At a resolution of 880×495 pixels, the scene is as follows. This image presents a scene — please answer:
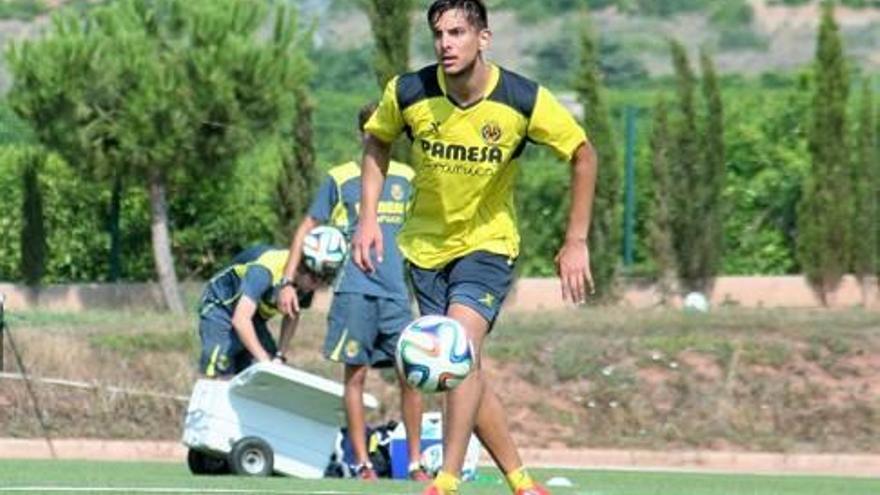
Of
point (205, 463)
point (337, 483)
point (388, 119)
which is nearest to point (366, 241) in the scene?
point (388, 119)

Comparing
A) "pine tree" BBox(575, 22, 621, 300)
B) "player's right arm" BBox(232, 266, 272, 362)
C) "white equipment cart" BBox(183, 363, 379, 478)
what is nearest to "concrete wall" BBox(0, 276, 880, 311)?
"pine tree" BBox(575, 22, 621, 300)

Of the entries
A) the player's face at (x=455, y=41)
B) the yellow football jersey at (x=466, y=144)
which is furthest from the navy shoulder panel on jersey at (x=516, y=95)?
the player's face at (x=455, y=41)

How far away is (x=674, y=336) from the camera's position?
22.8 metres

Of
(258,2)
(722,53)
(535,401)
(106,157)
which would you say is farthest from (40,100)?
(722,53)

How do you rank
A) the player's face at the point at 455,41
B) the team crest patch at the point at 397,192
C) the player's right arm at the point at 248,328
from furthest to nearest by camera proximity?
the player's right arm at the point at 248,328
the team crest patch at the point at 397,192
the player's face at the point at 455,41

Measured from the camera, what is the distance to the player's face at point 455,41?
11.1 metres

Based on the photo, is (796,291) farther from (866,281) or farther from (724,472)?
(724,472)

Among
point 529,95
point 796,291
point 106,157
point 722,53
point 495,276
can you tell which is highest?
point 529,95

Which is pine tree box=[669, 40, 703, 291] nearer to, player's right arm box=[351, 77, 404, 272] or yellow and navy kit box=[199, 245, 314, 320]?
yellow and navy kit box=[199, 245, 314, 320]

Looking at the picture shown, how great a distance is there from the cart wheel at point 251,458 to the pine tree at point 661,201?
1142cm

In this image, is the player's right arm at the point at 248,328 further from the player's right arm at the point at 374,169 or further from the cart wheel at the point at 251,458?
the player's right arm at the point at 374,169

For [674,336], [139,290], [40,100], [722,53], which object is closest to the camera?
[674,336]

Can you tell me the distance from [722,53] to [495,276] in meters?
52.5

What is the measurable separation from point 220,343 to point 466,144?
5.85 metres
